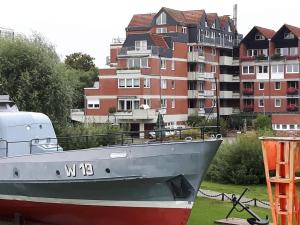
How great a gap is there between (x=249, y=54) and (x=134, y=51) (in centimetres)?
1760

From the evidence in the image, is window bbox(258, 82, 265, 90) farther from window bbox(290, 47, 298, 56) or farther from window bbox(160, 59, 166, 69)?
window bbox(160, 59, 166, 69)

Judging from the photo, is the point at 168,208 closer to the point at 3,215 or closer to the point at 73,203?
the point at 73,203

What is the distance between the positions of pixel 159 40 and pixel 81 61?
26.4 meters

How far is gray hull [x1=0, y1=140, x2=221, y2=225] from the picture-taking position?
13875mm

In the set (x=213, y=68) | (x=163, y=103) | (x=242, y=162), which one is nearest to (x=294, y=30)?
(x=213, y=68)

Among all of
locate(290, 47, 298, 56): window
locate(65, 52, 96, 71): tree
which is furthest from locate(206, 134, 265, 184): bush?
locate(65, 52, 96, 71): tree

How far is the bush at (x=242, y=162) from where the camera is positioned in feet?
87.0

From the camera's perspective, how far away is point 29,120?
17594mm

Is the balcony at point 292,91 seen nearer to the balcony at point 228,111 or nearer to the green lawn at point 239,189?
the balcony at point 228,111

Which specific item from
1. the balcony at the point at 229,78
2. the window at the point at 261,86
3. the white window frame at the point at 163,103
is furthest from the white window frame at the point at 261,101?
the white window frame at the point at 163,103

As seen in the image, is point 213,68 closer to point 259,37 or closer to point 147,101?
point 259,37

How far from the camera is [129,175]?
46.0ft

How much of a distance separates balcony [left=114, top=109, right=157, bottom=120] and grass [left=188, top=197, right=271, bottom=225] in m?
28.6

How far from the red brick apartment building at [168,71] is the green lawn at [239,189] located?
77.1 feet
